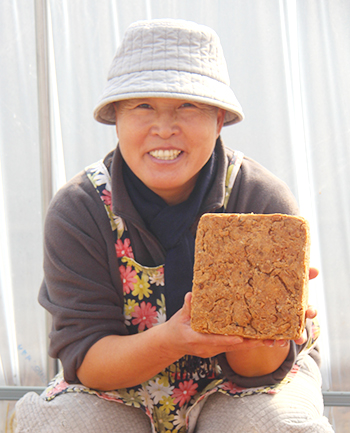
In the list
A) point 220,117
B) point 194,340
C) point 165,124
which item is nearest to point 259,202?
point 220,117

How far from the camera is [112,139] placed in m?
2.15

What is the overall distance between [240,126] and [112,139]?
57 centimetres

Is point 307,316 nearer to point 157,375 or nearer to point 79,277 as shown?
point 157,375

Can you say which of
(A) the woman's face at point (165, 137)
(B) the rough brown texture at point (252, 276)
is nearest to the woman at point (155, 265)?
(A) the woman's face at point (165, 137)

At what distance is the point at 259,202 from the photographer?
1422mm

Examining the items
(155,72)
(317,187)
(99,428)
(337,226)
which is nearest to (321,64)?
(317,187)

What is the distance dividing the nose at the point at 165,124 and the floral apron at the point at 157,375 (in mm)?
298

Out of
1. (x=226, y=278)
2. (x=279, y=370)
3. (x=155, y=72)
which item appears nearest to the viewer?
(x=226, y=278)

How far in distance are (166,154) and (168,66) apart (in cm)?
22

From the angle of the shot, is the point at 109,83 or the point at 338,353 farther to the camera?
the point at 338,353

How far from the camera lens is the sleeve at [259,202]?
1356mm

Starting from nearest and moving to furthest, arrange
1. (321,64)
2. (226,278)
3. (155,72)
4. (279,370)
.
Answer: (226,278) → (155,72) → (279,370) → (321,64)

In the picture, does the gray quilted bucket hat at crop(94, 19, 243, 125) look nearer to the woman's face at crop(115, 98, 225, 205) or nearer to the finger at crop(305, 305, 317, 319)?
the woman's face at crop(115, 98, 225, 205)

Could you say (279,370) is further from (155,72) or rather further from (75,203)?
(155,72)
